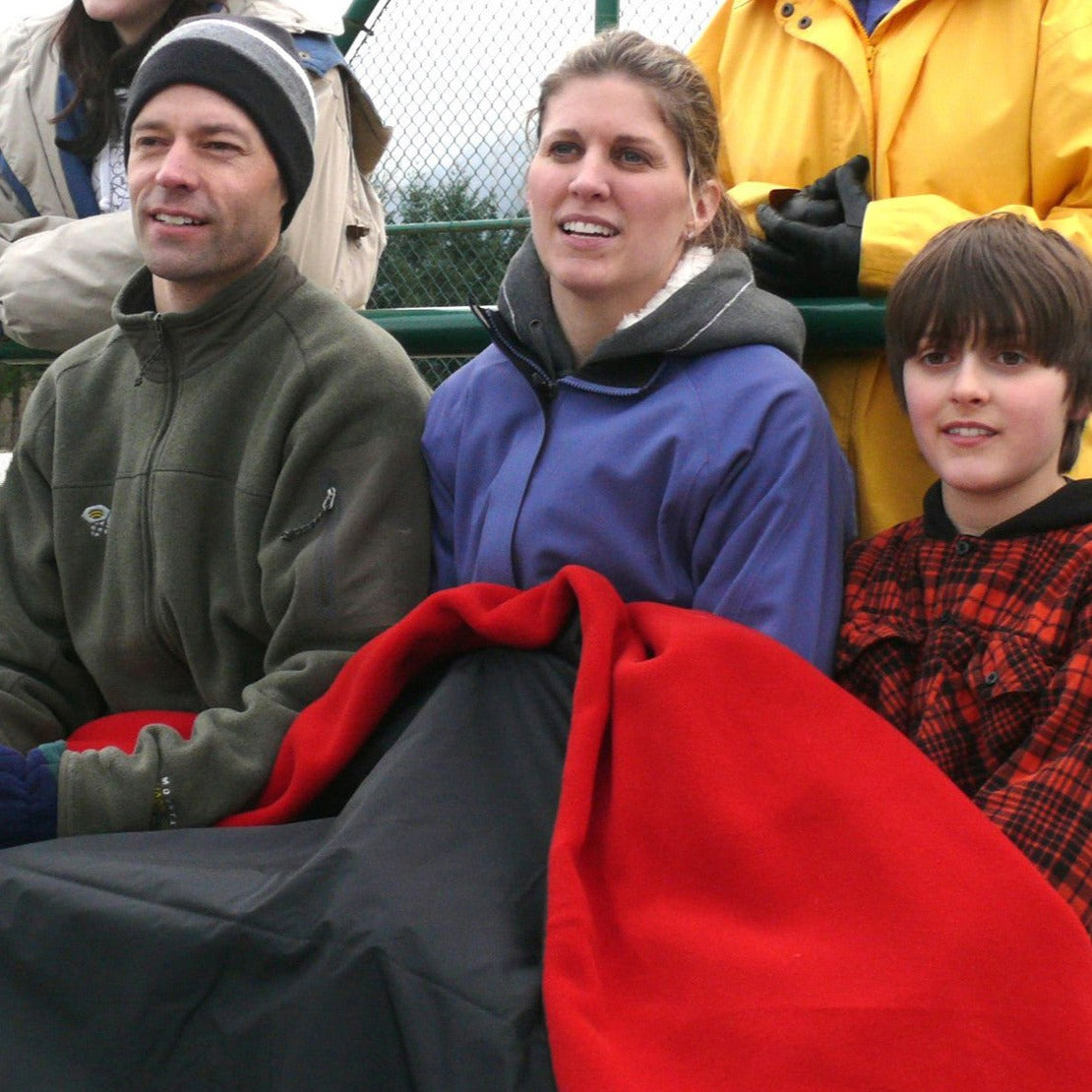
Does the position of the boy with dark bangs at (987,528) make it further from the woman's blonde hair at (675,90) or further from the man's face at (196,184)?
the man's face at (196,184)

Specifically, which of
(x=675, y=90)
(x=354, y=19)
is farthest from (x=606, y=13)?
(x=675, y=90)

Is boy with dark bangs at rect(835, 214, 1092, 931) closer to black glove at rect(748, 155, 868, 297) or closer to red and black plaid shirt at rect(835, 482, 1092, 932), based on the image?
red and black plaid shirt at rect(835, 482, 1092, 932)

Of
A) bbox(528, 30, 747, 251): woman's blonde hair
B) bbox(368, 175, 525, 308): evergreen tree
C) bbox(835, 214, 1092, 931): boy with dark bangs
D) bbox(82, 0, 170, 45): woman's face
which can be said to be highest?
bbox(82, 0, 170, 45): woman's face

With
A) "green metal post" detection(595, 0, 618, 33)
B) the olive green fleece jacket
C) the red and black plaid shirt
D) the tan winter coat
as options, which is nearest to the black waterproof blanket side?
the olive green fleece jacket

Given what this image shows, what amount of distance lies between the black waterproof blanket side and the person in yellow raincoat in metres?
0.80

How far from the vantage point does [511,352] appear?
93.7 inches

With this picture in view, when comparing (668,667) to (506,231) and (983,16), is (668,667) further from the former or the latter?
(506,231)

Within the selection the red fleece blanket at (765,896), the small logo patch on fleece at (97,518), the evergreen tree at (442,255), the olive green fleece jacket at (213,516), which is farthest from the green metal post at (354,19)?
the evergreen tree at (442,255)

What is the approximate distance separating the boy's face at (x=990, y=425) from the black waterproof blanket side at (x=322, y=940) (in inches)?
24.0

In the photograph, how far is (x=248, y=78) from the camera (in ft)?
8.02

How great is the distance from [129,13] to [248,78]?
611 millimetres

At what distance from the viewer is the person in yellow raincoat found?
2.26 m

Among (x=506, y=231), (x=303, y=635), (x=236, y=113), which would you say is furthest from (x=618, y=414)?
(x=506, y=231)

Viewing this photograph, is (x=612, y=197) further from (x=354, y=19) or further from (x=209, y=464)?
(x=354, y=19)
